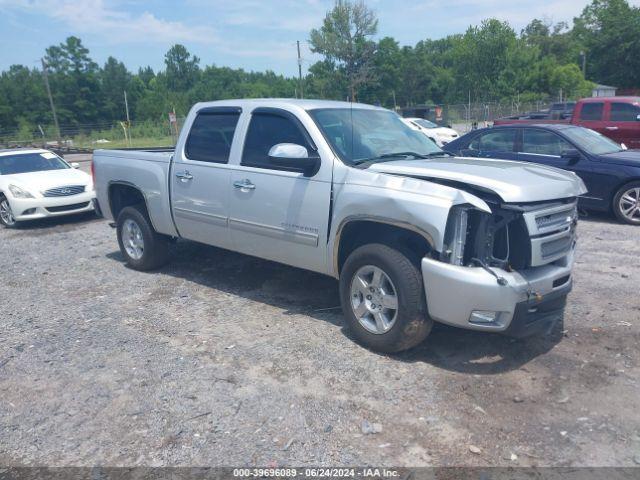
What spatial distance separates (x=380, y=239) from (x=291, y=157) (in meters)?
1.00

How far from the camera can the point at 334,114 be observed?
5465 mm

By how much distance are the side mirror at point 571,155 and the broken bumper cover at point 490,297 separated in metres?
5.35

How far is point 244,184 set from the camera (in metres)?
5.55

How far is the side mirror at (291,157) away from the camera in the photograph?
15.7ft

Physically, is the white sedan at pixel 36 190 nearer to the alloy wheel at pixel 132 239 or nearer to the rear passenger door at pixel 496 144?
the alloy wheel at pixel 132 239

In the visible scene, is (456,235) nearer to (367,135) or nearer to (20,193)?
(367,135)

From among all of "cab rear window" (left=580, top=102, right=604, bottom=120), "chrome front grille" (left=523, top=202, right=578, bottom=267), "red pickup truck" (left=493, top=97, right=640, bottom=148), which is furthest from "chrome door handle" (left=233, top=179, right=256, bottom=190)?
"cab rear window" (left=580, top=102, right=604, bottom=120)

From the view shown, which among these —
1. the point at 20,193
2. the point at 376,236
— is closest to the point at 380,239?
the point at 376,236

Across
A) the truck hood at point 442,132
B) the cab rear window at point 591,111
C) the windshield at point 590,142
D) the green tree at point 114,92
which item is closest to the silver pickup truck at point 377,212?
the windshield at point 590,142

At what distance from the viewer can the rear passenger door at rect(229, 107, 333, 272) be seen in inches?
196

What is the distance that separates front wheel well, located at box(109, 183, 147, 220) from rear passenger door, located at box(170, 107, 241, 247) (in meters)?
1.27

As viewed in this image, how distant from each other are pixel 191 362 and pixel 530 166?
330cm

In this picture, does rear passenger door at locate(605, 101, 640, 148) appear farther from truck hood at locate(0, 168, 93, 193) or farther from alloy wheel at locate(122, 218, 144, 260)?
truck hood at locate(0, 168, 93, 193)

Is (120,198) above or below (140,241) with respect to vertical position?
above
